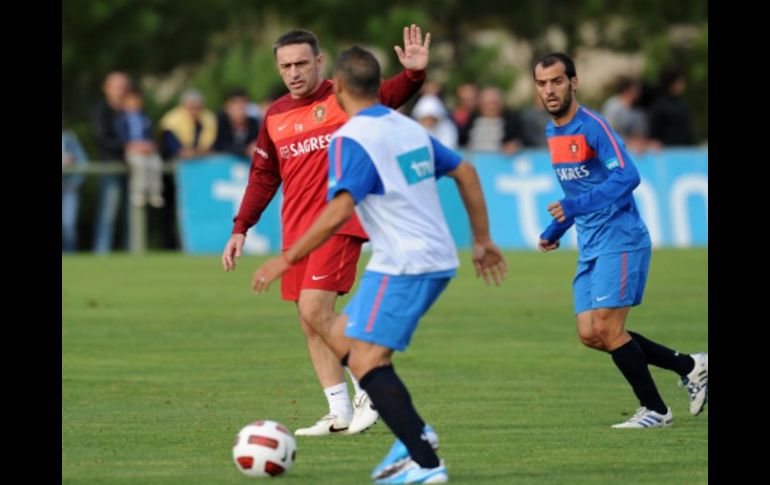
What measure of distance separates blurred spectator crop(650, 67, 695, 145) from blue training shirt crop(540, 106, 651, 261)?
671 inches

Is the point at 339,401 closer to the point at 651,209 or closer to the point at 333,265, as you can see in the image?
the point at 333,265

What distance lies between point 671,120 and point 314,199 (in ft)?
58.4

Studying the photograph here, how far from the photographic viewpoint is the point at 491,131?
1083 inches

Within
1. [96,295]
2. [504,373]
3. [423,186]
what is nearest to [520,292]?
[96,295]

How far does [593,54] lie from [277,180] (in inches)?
1488

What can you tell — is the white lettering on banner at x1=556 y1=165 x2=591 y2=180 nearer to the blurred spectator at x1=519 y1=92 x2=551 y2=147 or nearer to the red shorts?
the red shorts

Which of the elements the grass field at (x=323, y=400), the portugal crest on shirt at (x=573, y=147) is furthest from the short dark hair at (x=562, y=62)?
the grass field at (x=323, y=400)

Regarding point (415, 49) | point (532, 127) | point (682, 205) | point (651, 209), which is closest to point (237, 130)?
point (532, 127)

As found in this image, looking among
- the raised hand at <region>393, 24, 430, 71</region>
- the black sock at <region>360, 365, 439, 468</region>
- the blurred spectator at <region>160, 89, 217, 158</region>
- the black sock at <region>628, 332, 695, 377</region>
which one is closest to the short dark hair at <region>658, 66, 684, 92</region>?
the blurred spectator at <region>160, 89, 217, 158</region>

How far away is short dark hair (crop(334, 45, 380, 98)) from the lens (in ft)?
29.5

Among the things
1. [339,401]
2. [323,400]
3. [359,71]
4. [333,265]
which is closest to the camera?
[359,71]

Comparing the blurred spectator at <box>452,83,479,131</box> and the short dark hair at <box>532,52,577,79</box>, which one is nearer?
the short dark hair at <box>532,52,577,79</box>

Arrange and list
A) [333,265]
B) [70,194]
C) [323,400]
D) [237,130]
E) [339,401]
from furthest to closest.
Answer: [70,194] < [237,130] < [323,400] < [339,401] < [333,265]
